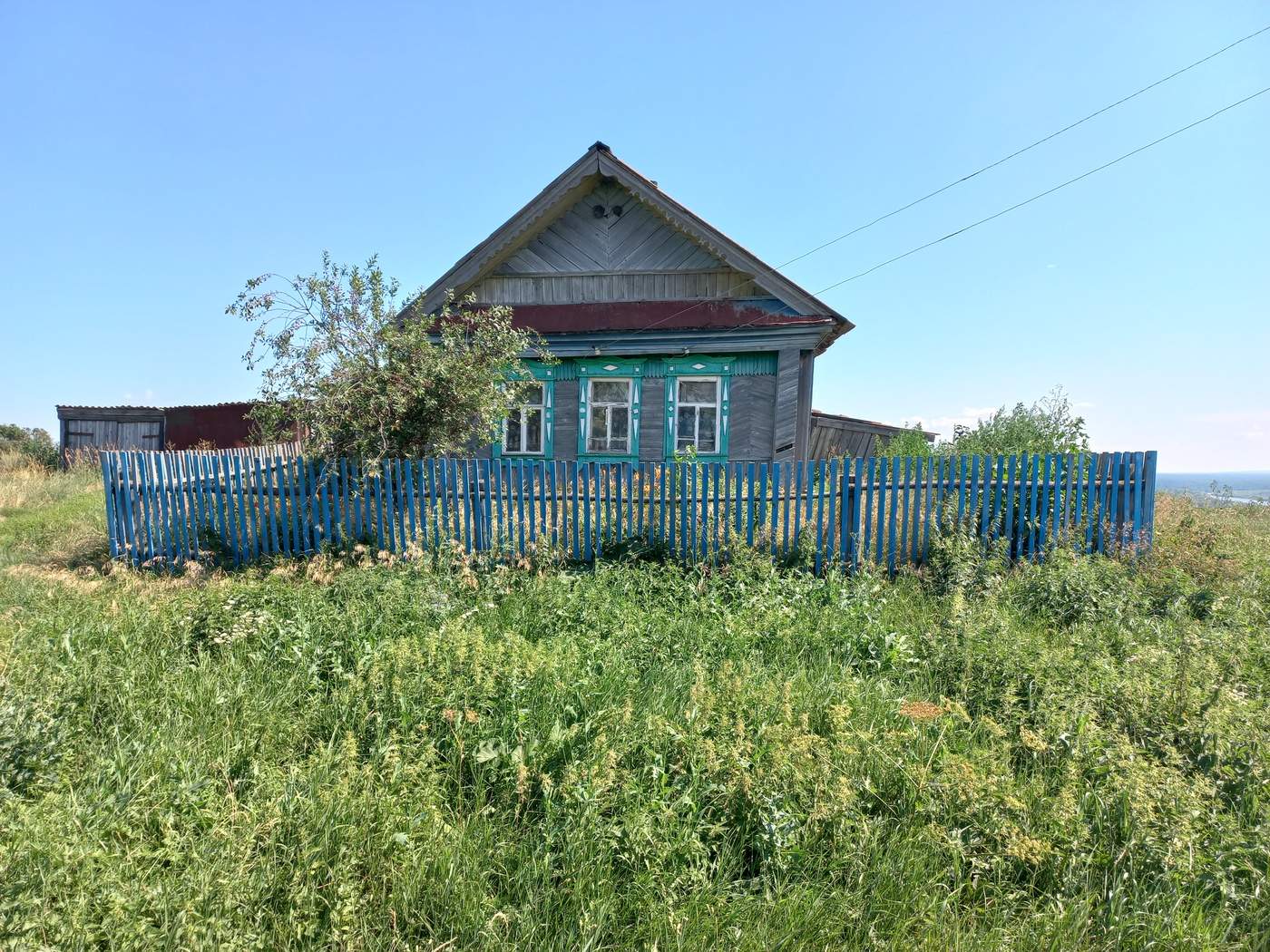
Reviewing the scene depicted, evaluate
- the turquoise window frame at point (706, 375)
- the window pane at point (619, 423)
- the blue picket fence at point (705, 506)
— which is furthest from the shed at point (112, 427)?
the turquoise window frame at point (706, 375)

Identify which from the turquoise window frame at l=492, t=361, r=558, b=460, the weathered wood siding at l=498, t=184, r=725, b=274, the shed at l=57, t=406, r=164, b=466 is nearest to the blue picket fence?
the turquoise window frame at l=492, t=361, r=558, b=460

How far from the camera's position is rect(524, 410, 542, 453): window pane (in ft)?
39.1

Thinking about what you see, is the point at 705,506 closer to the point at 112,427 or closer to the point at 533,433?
the point at 533,433

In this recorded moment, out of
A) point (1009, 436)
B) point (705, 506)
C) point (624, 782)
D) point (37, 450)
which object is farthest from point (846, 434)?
point (37, 450)

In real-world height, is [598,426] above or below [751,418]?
below

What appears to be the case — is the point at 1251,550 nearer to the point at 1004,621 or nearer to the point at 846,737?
the point at 1004,621

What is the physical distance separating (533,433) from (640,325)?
306 centimetres

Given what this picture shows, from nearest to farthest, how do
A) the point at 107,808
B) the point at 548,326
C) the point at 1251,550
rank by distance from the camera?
the point at 107,808 < the point at 1251,550 < the point at 548,326

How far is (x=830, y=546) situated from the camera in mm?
6695

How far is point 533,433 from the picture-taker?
12000mm

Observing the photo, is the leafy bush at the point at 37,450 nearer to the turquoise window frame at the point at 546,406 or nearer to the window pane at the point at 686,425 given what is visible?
the turquoise window frame at the point at 546,406

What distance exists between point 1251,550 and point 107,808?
977 centimetres

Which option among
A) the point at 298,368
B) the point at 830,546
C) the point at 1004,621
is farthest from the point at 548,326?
the point at 1004,621

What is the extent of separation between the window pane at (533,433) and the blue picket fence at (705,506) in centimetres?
482
